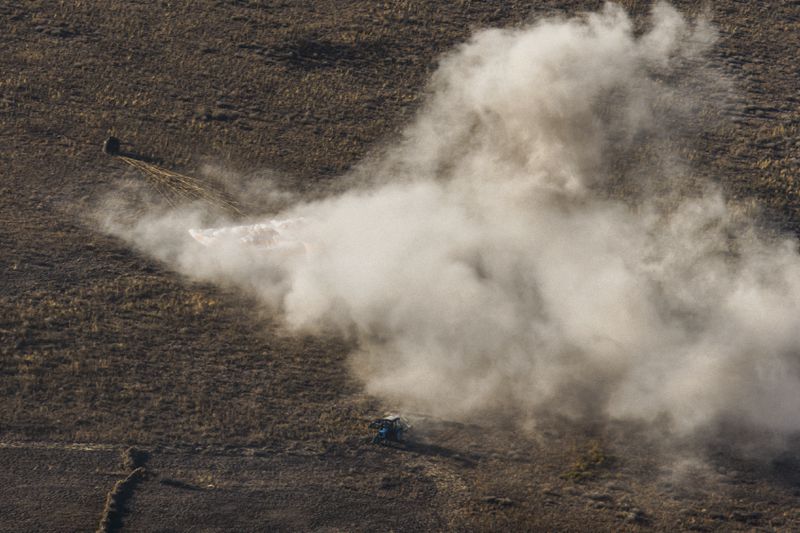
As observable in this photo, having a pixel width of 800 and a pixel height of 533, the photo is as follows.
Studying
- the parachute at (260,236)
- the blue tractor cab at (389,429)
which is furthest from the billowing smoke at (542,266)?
the blue tractor cab at (389,429)

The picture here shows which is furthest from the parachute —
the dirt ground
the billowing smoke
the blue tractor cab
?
the blue tractor cab

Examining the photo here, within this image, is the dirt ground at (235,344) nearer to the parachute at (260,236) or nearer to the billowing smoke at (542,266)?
the billowing smoke at (542,266)

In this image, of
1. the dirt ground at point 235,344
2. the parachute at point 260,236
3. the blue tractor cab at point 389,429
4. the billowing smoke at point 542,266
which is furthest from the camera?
the parachute at point 260,236

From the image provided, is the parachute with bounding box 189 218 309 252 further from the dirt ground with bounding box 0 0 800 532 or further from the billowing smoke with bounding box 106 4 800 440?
the dirt ground with bounding box 0 0 800 532

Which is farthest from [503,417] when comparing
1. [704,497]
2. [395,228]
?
A: [395,228]

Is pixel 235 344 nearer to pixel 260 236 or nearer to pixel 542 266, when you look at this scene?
pixel 260 236

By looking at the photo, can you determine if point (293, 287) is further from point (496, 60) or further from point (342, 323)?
point (496, 60)
